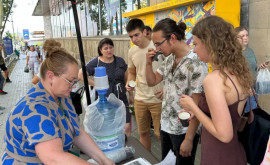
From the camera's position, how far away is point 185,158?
5.84ft

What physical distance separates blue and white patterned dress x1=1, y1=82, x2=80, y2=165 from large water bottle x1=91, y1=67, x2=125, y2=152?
37cm

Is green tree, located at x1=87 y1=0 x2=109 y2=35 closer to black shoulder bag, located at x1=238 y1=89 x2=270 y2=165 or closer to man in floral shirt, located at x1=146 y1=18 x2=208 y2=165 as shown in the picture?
man in floral shirt, located at x1=146 y1=18 x2=208 y2=165

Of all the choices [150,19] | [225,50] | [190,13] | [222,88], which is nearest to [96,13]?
[150,19]

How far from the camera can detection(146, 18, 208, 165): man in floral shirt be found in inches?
63.6

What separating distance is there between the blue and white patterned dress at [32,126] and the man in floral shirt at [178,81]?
87 centimetres

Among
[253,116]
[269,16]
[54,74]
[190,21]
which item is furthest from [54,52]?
[269,16]

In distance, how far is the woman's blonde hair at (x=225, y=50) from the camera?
118 centimetres

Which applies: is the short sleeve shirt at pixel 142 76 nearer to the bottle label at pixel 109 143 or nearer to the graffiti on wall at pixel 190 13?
the graffiti on wall at pixel 190 13

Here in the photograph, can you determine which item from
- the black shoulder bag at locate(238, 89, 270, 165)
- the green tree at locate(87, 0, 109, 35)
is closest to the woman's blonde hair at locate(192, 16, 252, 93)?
the black shoulder bag at locate(238, 89, 270, 165)

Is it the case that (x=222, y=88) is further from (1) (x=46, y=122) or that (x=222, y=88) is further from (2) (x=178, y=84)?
(1) (x=46, y=122)

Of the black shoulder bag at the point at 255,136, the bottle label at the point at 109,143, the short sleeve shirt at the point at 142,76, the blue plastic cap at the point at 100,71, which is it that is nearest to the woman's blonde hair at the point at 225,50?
the black shoulder bag at the point at 255,136

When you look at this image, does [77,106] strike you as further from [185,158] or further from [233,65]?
[233,65]

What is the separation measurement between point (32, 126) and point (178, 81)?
1104 millimetres

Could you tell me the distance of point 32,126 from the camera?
38.3 inches
